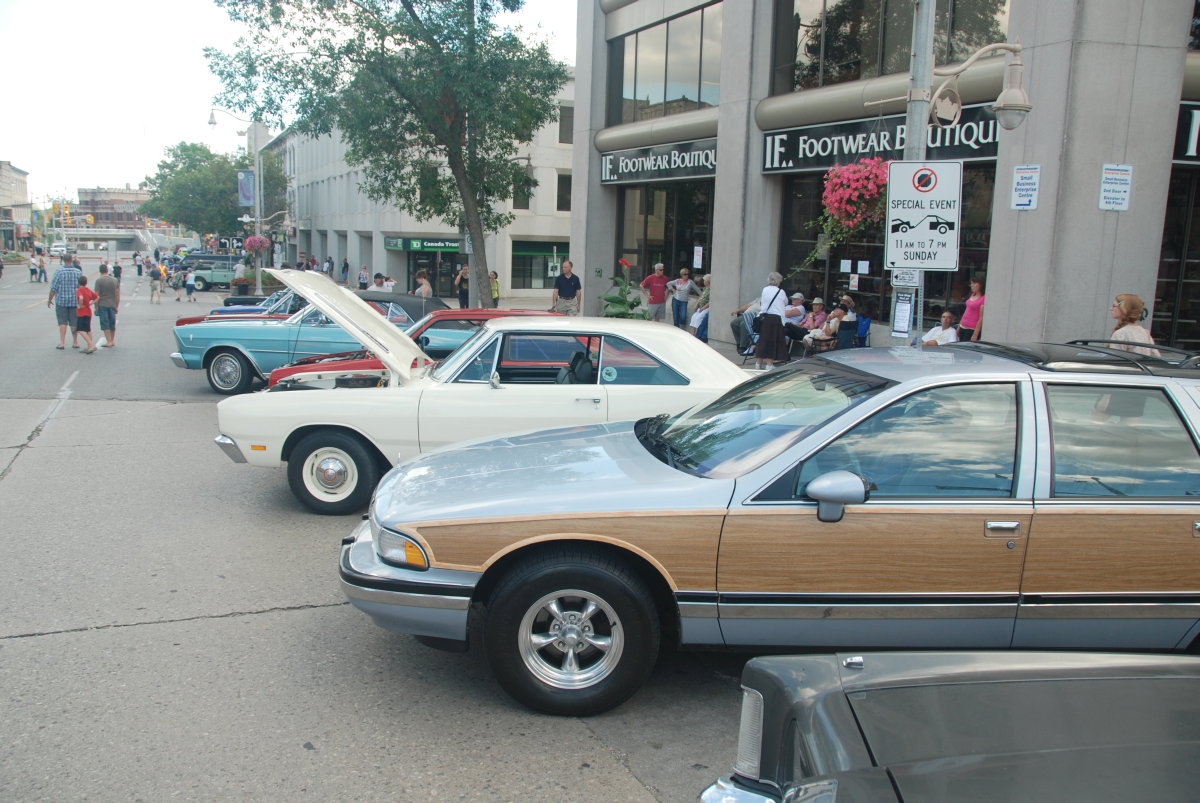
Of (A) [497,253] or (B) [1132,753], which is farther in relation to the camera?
(A) [497,253]

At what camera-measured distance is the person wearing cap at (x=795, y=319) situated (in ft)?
49.4

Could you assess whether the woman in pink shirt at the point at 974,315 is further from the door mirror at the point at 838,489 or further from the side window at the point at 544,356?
the door mirror at the point at 838,489

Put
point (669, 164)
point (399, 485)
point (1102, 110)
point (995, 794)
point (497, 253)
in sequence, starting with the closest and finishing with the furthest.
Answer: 1. point (995, 794)
2. point (399, 485)
3. point (1102, 110)
4. point (669, 164)
5. point (497, 253)

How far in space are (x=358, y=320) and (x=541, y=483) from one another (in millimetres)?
3957

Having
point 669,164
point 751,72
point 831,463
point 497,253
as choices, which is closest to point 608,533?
point 831,463

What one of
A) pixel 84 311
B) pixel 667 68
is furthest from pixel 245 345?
pixel 667 68

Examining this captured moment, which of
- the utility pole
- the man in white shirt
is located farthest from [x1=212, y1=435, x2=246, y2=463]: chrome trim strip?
the man in white shirt

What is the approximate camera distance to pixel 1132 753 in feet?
6.70

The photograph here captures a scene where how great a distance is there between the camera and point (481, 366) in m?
6.83

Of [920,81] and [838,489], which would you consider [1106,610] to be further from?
[920,81]

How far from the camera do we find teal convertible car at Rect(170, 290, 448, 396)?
520 inches

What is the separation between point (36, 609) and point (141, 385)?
9967 millimetres

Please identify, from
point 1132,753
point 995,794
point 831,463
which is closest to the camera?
point 995,794

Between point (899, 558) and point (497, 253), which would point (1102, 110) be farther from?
Result: point (497, 253)
